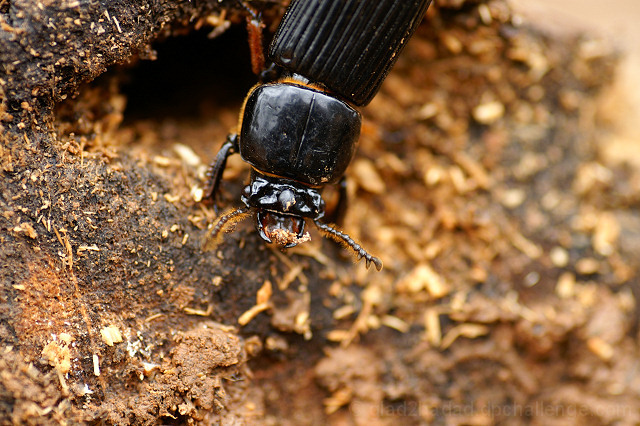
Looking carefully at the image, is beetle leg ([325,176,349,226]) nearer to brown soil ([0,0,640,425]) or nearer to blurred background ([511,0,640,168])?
brown soil ([0,0,640,425])

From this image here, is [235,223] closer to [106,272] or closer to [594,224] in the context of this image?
[106,272]

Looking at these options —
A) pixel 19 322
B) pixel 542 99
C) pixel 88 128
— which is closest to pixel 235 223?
pixel 88 128

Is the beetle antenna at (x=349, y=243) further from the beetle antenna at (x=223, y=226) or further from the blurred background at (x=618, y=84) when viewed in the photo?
the blurred background at (x=618, y=84)

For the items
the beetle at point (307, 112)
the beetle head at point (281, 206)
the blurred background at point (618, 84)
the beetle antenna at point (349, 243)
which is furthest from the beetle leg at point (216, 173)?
the blurred background at point (618, 84)

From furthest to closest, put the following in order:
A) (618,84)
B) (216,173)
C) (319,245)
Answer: (618,84), (319,245), (216,173)

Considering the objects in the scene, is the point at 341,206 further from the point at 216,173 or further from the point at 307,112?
the point at 216,173

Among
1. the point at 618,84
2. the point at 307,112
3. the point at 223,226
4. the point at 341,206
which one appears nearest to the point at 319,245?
the point at 341,206

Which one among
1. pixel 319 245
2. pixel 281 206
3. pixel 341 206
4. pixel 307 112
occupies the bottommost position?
pixel 319 245
